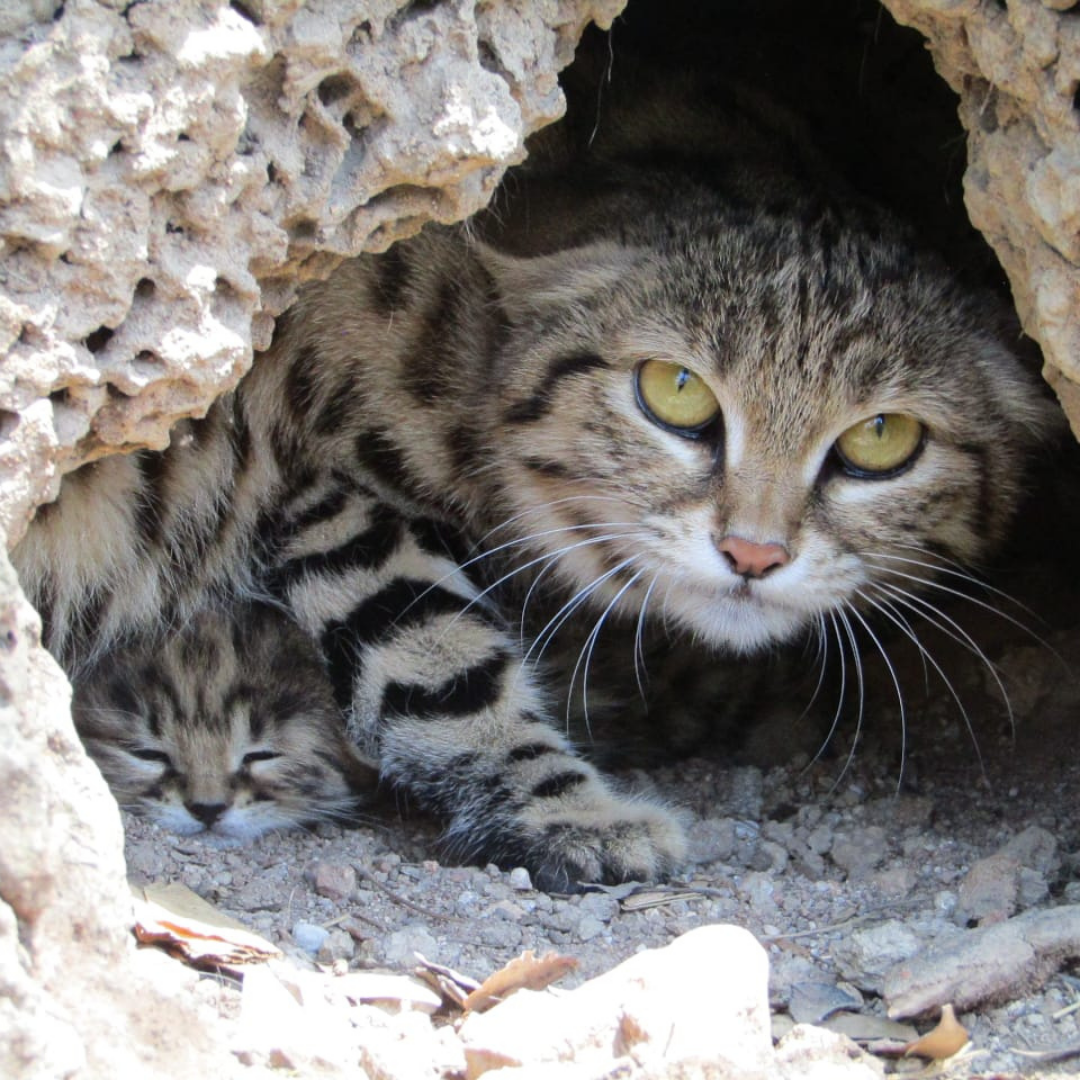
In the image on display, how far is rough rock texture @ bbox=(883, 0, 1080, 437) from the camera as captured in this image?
209 cm

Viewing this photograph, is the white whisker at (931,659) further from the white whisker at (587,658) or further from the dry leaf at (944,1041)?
the dry leaf at (944,1041)

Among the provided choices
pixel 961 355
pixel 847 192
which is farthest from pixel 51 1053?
pixel 847 192

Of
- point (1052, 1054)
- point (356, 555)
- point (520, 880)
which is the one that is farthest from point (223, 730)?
point (1052, 1054)

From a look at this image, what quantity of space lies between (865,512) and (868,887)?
2.45 ft

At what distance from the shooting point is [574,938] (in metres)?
2.45

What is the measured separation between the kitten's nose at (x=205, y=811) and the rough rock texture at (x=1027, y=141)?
194cm

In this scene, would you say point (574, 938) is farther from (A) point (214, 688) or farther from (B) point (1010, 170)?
(B) point (1010, 170)

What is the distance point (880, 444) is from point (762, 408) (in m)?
0.29

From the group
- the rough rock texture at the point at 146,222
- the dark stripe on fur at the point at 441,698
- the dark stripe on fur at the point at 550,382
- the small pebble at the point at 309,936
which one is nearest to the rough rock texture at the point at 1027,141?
the rough rock texture at the point at 146,222

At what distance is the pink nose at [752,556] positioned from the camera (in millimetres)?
2678

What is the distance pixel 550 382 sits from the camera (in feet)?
9.67

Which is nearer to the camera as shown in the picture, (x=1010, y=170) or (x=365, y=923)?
(x=1010, y=170)

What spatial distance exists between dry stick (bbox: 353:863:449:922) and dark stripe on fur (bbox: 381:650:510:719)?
1.29 feet

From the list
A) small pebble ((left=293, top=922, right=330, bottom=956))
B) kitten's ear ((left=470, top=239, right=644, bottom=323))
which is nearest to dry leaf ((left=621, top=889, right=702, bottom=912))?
small pebble ((left=293, top=922, right=330, bottom=956))
